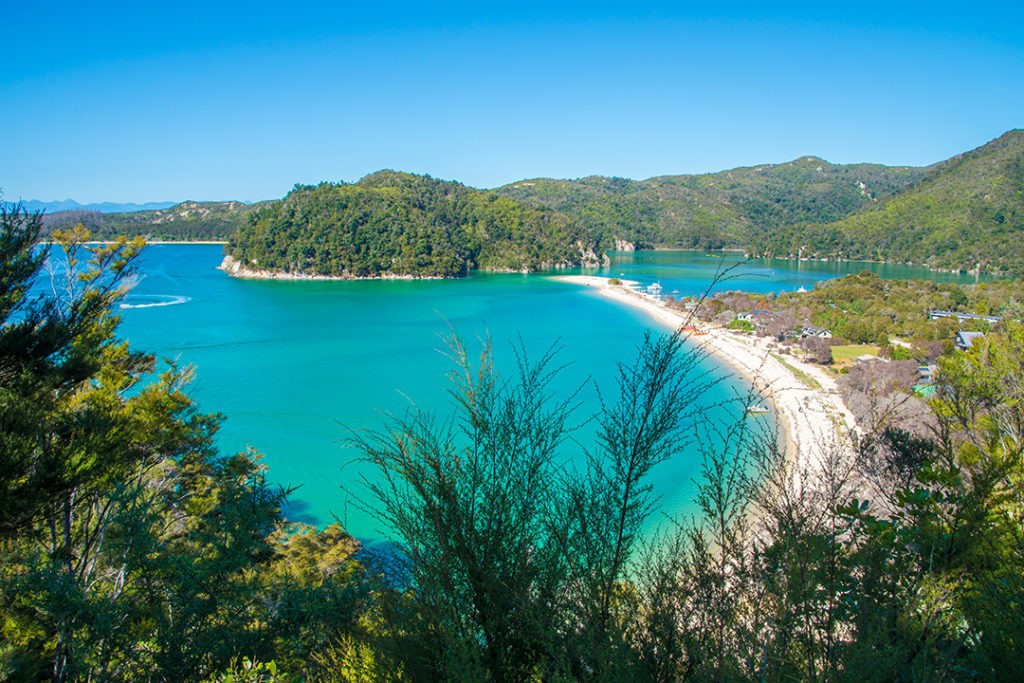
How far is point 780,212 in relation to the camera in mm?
119688

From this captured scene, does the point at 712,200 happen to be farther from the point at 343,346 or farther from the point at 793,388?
the point at 793,388

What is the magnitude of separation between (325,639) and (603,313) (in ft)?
127

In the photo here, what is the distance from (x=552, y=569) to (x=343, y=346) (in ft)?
95.8

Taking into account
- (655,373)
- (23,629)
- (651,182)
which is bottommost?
(23,629)

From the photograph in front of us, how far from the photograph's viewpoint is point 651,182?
153875mm

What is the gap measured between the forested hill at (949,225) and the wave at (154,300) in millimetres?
70545

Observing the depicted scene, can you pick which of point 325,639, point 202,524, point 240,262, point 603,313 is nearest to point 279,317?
point 603,313

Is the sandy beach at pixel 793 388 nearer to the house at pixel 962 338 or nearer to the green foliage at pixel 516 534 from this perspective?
the green foliage at pixel 516 534

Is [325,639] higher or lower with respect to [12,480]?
lower

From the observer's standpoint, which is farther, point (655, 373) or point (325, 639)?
point (325, 639)

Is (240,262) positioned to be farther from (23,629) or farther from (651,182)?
(651,182)

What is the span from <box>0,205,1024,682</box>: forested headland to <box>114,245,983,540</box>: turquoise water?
51cm

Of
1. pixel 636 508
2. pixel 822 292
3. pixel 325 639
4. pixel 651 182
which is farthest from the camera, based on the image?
pixel 651 182

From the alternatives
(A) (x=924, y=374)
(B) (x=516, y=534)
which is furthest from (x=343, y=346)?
(B) (x=516, y=534)
